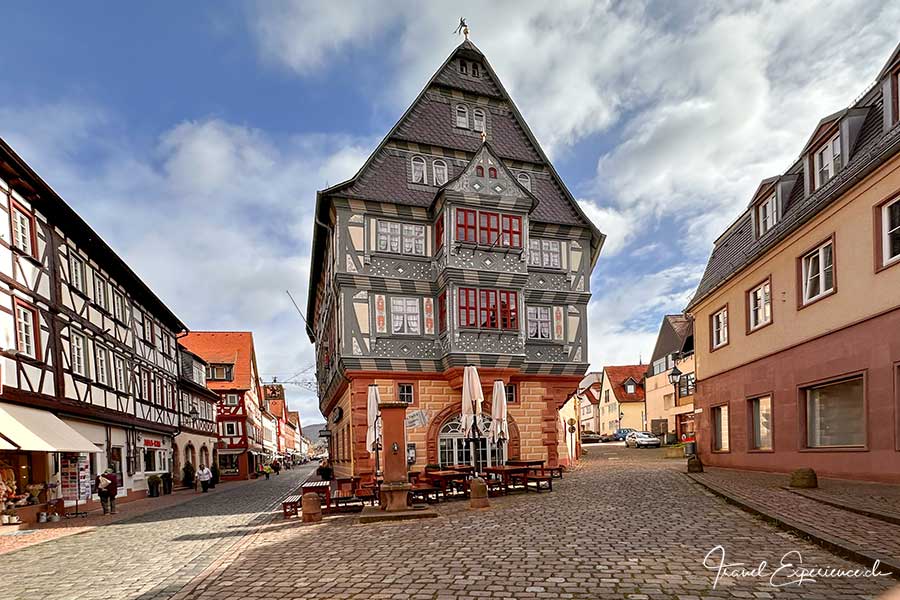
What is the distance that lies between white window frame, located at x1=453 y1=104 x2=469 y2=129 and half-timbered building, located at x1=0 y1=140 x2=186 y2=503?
14.0 metres

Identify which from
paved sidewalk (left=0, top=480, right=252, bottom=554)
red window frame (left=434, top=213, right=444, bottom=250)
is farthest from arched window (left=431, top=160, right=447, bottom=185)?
paved sidewalk (left=0, top=480, right=252, bottom=554)

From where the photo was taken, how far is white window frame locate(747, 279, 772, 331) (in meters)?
18.3

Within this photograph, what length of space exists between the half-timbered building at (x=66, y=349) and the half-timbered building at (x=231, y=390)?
20296 mm

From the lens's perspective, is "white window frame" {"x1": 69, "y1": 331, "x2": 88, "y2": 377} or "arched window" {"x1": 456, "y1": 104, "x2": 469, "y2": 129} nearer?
"white window frame" {"x1": 69, "y1": 331, "x2": 88, "y2": 377}

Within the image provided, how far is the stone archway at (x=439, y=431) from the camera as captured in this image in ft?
73.3

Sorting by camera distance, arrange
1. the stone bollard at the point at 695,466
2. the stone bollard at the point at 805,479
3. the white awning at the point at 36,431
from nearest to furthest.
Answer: the stone bollard at the point at 805,479, the white awning at the point at 36,431, the stone bollard at the point at 695,466

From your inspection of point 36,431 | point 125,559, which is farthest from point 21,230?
point 125,559

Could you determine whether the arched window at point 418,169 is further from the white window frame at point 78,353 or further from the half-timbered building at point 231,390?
the half-timbered building at point 231,390

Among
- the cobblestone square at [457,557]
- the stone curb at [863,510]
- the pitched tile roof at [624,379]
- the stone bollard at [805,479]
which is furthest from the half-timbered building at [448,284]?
the pitched tile roof at [624,379]

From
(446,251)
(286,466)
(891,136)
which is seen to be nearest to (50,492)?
(446,251)

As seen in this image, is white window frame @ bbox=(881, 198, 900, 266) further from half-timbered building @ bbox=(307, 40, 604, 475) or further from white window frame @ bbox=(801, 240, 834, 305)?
half-timbered building @ bbox=(307, 40, 604, 475)

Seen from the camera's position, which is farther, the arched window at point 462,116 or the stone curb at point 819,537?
the arched window at point 462,116

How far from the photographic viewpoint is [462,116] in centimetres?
2495

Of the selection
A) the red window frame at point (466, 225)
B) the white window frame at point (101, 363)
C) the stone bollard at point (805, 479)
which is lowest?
the stone bollard at point (805, 479)
